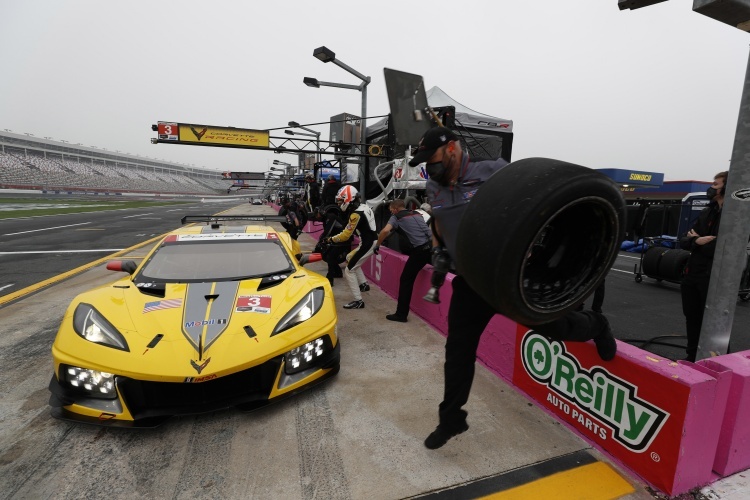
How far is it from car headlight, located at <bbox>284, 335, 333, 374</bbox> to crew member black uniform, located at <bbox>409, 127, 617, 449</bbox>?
3.20 feet

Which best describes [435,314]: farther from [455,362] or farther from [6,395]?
[6,395]

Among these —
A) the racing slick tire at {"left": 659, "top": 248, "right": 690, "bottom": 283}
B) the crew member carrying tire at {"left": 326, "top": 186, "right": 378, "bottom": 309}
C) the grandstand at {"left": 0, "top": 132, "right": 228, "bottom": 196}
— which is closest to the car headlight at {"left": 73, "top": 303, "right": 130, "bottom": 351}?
the crew member carrying tire at {"left": 326, "top": 186, "right": 378, "bottom": 309}

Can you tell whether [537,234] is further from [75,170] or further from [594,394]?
[75,170]

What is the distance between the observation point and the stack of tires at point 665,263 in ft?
20.6

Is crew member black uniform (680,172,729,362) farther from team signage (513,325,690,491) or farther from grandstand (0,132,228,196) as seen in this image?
grandstand (0,132,228,196)

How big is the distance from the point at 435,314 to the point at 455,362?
7.02 ft

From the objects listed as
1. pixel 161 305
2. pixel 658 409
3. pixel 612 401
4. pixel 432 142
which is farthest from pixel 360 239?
pixel 658 409

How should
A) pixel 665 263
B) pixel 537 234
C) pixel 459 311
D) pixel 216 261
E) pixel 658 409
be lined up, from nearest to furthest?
pixel 537 234, pixel 658 409, pixel 459 311, pixel 216 261, pixel 665 263

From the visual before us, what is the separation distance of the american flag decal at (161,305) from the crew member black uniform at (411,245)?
2377 mm

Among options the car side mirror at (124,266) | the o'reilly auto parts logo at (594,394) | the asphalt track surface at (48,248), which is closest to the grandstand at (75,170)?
the asphalt track surface at (48,248)

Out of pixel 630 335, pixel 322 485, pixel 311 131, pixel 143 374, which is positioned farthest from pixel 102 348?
pixel 311 131

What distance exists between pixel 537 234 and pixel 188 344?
7.01 ft

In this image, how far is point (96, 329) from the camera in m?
2.42

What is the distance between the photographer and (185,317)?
8.42 feet
